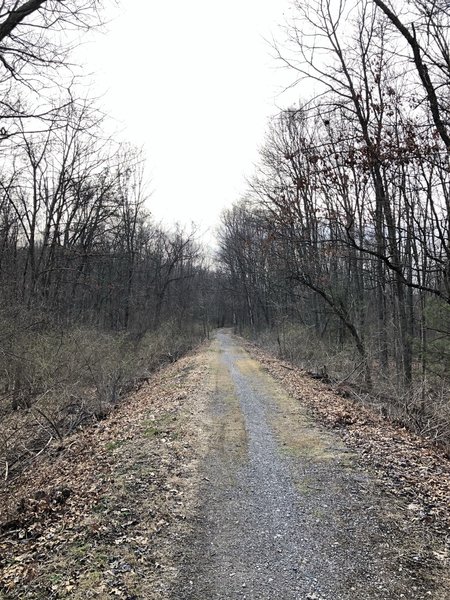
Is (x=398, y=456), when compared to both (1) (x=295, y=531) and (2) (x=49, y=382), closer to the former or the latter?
(1) (x=295, y=531)

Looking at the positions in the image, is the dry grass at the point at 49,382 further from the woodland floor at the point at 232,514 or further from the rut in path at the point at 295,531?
the rut in path at the point at 295,531

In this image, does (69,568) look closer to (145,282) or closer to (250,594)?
(250,594)

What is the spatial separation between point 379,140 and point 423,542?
25.8 ft

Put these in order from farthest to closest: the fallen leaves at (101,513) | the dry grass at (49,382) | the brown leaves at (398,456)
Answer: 1. the dry grass at (49,382)
2. the brown leaves at (398,456)
3. the fallen leaves at (101,513)

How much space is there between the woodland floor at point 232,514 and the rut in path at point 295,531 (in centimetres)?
2

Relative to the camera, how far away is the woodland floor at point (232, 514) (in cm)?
371

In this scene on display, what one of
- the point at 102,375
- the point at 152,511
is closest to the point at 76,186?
the point at 102,375

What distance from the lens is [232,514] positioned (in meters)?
4.96

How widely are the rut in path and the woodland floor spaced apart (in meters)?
0.02

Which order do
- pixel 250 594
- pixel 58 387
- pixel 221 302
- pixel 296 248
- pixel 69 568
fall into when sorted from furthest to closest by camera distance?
pixel 221 302, pixel 296 248, pixel 58 387, pixel 69 568, pixel 250 594

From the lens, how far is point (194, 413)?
9.62 meters

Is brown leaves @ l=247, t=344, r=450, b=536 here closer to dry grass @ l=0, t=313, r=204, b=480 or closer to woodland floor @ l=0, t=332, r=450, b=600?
woodland floor @ l=0, t=332, r=450, b=600

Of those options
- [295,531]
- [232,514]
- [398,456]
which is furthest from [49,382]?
[295,531]

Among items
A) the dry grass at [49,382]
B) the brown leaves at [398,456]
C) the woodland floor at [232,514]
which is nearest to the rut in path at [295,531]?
the woodland floor at [232,514]
